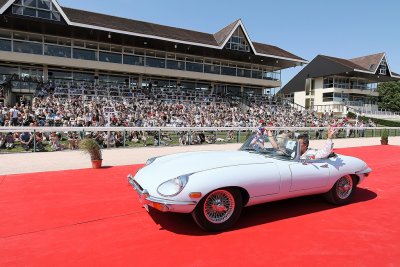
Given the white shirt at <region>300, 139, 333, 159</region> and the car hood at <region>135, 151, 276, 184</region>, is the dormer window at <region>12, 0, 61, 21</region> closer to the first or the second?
the car hood at <region>135, 151, 276, 184</region>

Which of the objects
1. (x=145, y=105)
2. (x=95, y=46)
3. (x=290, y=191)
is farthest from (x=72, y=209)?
(x=95, y=46)

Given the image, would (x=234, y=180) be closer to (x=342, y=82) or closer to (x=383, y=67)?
(x=342, y=82)

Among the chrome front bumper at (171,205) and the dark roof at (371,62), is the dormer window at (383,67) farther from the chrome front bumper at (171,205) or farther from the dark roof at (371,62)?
the chrome front bumper at (171,205)

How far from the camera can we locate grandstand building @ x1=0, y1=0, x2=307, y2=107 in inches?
1053

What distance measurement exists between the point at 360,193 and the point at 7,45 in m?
30.1

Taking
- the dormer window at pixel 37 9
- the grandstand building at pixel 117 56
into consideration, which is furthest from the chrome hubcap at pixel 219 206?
the dormer window at pixel 37 9

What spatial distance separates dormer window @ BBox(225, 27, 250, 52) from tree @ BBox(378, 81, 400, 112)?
40902 millimetres

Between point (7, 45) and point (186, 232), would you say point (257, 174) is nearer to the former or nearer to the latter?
point (186, 232)

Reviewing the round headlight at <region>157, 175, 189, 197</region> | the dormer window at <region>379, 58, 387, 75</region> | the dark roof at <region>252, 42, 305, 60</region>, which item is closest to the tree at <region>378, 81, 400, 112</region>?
the dormer window at <region>379, 58, 387, 75</region>

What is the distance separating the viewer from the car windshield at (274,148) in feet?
17.1

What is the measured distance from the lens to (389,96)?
6438cm

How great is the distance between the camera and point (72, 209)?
5234 millimetres

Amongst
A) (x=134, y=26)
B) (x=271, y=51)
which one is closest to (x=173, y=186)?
(x=134, y=26)

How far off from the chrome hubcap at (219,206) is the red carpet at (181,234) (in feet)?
0.75
